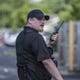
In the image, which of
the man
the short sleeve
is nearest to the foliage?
the man

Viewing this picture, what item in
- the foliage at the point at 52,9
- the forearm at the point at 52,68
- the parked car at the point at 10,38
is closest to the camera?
the forearm at the point at 52,68

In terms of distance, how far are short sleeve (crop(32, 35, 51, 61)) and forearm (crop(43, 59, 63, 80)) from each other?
61 millimetres

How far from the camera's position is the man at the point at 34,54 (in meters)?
5.45

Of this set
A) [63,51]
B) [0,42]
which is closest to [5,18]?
[0,42]

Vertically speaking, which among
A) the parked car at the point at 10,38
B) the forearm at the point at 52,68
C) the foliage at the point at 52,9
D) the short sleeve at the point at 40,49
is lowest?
the parked car at the point at 10,38

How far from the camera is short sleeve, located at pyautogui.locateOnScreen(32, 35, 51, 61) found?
17.9ft

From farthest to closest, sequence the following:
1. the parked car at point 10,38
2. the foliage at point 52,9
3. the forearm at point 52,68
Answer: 1. the parked car at point 10,38
2. the foliage at point 52,9
3. the forearm at point 52,68

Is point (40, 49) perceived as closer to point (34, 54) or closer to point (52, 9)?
point (34, 54)

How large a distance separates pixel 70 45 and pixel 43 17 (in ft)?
42.7

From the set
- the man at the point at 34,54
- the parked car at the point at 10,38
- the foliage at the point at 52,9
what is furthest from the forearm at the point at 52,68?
the parked car at the point at 10,38

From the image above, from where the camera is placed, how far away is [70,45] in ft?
61.1

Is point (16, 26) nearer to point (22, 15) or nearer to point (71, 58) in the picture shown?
point (22, 15)

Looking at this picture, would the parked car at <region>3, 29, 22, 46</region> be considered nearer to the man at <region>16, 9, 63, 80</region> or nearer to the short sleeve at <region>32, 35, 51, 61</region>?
the man at <region>16, 9, 63, 80</region>

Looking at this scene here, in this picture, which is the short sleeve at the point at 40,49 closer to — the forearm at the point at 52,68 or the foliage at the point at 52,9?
the forearm at the point at 52,68
